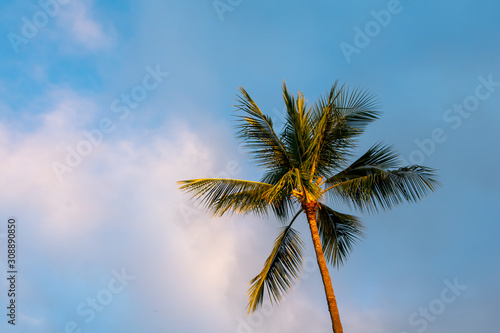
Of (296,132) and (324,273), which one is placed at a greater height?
(296,132)

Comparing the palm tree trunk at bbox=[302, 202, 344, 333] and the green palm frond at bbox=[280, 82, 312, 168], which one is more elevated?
the green palm frond at bbox=[280, 82, 312, 168]

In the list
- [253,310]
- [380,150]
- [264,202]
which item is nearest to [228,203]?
[264,202]

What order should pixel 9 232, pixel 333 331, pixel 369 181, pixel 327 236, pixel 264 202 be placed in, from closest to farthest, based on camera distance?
pixel 333 331 < pixel 369 181 < pixel 264 202 < pixel 327 236 < pixel 9 232

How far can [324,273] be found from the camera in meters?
10.8

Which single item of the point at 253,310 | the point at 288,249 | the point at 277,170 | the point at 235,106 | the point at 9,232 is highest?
the point at 9,232

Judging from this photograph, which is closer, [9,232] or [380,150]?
[380,150]

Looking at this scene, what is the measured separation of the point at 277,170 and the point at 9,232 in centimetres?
1192

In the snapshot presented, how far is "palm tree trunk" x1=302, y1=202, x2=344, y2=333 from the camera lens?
33.2ft

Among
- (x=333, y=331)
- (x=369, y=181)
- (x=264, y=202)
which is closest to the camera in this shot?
(x=333, y=331)

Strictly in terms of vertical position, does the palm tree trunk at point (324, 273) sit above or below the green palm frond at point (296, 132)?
below

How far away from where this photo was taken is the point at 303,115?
1263cm

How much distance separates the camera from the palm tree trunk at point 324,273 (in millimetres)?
10116

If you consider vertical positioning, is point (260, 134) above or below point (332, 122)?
above

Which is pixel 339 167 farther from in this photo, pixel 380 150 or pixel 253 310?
pixel 253 310
